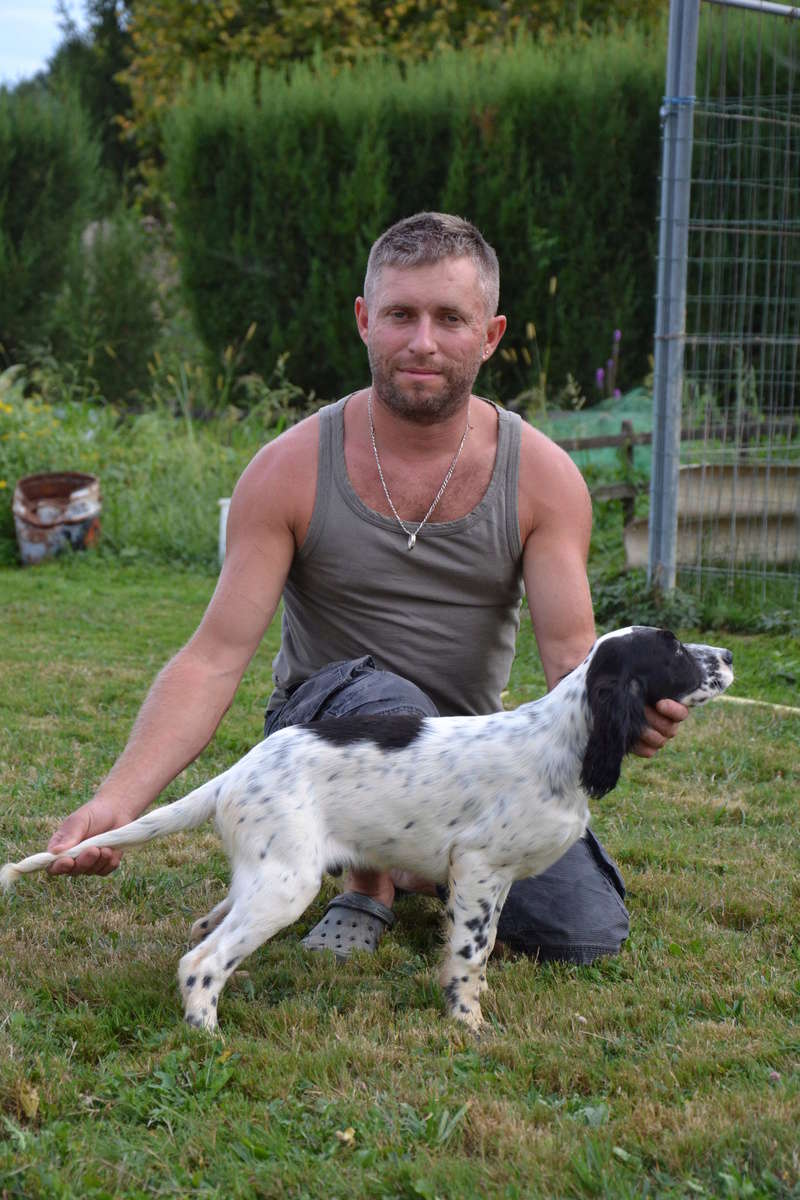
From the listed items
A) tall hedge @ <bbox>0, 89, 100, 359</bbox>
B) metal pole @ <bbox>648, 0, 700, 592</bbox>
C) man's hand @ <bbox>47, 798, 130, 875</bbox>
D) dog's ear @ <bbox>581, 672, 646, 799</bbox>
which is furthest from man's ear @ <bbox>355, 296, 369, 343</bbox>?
tall hedge @ <bbox>0, 89, 100, 359</bbox>

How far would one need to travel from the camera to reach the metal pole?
613cm

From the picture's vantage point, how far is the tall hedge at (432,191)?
10672mm

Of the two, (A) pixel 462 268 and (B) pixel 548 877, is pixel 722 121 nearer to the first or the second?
(A) pixel 462 268

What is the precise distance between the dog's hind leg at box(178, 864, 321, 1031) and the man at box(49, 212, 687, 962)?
47 centimetres

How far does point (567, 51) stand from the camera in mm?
11102

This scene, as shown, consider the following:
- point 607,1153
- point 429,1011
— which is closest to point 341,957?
point 429,1011

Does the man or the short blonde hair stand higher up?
the short blonde hair

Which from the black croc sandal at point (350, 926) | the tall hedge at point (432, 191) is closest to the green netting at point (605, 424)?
the tall hedge at point (432, 191)

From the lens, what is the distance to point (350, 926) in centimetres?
328

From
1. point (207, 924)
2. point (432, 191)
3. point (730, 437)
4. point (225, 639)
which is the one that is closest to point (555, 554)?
point (225, 639)

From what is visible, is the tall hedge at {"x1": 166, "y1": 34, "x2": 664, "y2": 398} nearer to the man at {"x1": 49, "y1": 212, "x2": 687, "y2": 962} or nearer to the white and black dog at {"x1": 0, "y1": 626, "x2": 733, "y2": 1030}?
the man at {"x1": 49, "y1": 212, "x2": 687, "y2": 962}

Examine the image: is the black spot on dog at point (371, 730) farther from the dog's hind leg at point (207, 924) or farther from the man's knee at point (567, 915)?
the man's knee at point (567, 915)

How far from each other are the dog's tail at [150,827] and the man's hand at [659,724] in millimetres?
887

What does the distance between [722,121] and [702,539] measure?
6.79 ft
